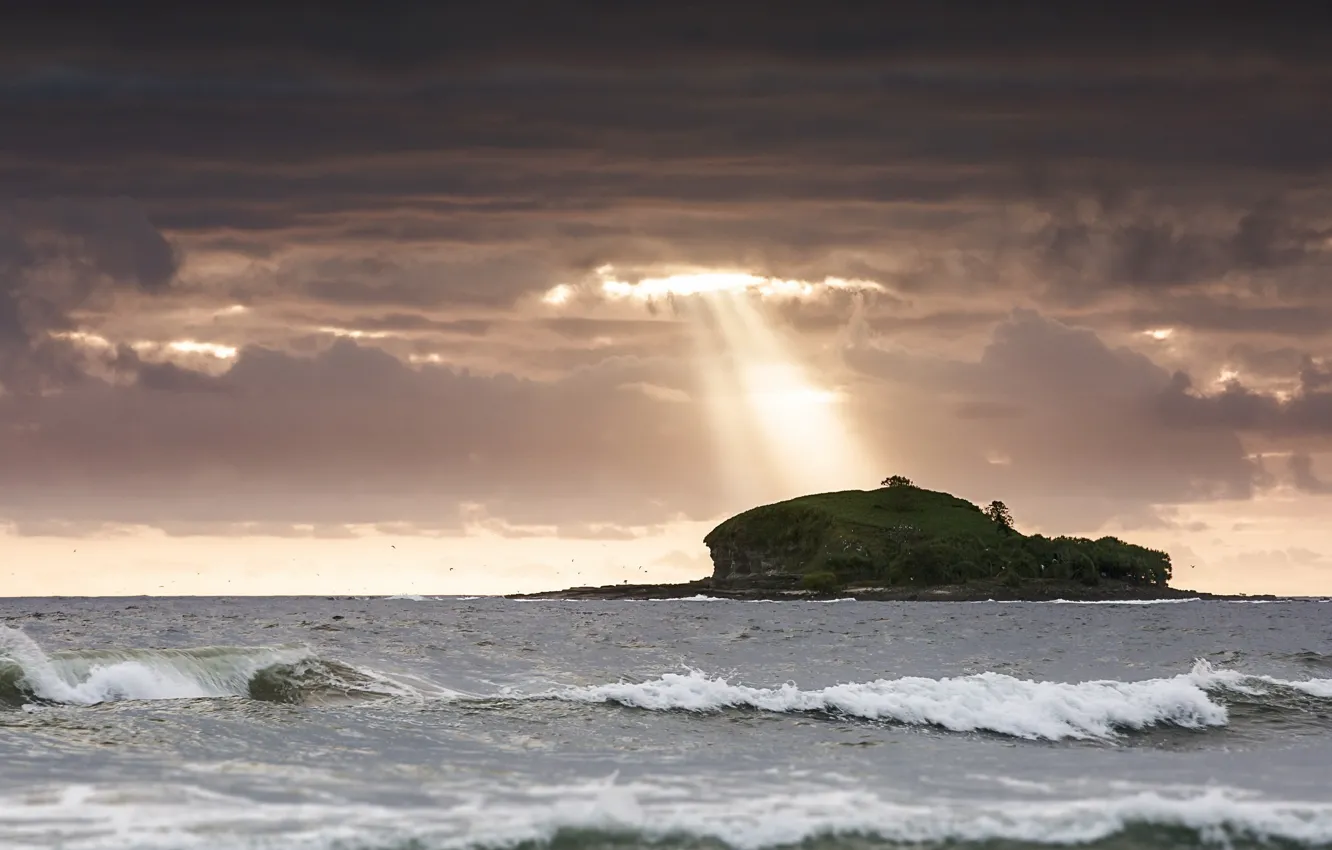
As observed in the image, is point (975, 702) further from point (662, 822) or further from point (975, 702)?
point (662, 822)

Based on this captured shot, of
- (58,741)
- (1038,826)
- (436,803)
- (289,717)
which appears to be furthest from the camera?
(289,717)

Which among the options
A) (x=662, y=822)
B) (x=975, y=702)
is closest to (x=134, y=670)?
(x=662, y=822)

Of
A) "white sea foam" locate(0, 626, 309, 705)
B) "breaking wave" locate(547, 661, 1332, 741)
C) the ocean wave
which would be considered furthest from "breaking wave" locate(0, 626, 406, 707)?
the ocean wave

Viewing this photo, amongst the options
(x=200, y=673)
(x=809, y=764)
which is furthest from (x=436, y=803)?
(x=200, y=673)

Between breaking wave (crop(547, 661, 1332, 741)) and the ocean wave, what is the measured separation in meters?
8.97

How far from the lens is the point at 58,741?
73.5ft

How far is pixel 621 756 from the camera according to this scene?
22.3 meters

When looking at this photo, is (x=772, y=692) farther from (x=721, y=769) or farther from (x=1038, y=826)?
(x=1038, y=826)

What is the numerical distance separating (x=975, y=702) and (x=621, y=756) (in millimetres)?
8967

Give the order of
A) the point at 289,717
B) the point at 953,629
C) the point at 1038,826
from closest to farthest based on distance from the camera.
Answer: the point at 1038,826
the point at 289,717
the point at 953,629

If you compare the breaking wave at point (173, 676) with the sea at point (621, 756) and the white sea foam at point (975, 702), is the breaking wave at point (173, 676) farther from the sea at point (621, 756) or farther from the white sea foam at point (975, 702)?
the white sea foam at point (975, 702)

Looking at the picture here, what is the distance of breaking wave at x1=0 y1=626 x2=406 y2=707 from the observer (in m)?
28.4

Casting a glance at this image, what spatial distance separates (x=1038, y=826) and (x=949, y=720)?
10802mm

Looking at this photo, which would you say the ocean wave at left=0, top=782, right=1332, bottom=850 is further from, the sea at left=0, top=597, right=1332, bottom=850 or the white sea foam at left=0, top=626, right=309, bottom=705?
the white sea foam at left=0, top=626, right=309, bottom=705
